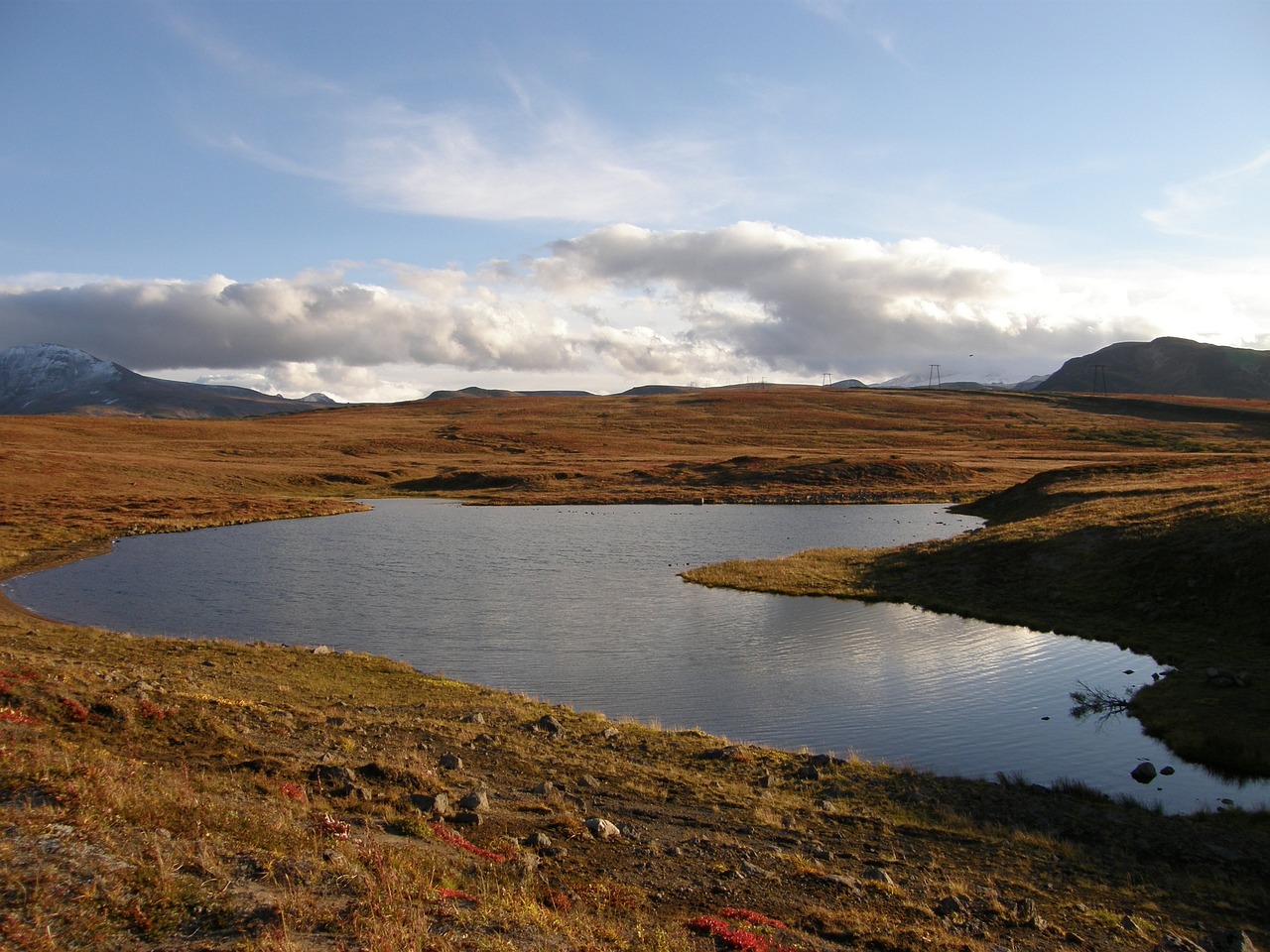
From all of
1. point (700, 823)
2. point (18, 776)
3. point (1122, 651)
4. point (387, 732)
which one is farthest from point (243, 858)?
point (1122, 651)

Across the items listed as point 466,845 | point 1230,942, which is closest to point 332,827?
point 466,845

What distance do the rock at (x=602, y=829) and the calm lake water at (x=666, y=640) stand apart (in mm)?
9363

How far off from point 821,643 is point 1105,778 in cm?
1455

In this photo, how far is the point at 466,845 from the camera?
43.0ft

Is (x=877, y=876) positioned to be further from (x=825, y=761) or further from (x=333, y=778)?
(x=333, y=778)

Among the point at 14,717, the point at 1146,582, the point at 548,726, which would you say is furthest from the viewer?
the point at 1146,582

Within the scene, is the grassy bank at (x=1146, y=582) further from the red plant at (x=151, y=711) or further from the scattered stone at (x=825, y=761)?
the red plant at (x=151, y=711)

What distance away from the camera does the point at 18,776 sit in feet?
38.0

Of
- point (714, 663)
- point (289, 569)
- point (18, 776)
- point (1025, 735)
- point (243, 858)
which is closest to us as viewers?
point (243, 858)

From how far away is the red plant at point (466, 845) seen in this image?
1272 centimetres

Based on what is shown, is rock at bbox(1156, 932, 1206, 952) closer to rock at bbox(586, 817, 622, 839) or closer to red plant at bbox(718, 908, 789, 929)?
red plant at bbox(718, 908, 789, 929)

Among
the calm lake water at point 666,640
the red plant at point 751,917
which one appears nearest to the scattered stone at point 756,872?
the red plant at point 751,917

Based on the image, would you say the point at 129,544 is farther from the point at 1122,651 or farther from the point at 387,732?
the point at 1122,651

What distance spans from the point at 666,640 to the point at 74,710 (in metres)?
22.2
